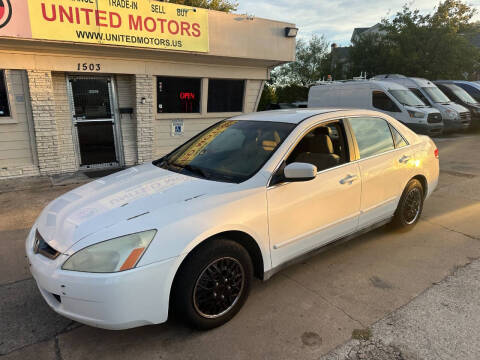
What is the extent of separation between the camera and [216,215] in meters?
2.49

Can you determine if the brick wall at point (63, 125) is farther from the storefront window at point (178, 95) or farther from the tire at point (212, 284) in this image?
the tire at point (212, 284)

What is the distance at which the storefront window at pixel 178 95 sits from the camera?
8.65 metres

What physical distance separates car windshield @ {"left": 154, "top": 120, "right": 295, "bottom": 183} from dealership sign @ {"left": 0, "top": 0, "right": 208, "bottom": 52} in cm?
467

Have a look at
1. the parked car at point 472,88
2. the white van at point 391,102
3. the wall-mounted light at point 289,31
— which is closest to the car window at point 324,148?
the wall-mounted light at point 289,31

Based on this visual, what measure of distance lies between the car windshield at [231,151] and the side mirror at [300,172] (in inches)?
11.0

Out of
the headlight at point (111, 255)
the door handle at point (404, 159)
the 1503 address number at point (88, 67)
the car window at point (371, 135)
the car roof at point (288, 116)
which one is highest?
the 1503 address number at point (88, 67)

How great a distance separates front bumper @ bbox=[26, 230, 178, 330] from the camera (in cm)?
215

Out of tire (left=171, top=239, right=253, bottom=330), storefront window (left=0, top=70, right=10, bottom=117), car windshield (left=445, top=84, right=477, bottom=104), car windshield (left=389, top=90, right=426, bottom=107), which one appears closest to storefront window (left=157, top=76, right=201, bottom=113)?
storefront window (left=0, top=70, right=10, bottom=117)

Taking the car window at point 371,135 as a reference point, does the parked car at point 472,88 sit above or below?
above

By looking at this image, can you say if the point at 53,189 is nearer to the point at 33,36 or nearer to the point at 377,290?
the point at 33,36

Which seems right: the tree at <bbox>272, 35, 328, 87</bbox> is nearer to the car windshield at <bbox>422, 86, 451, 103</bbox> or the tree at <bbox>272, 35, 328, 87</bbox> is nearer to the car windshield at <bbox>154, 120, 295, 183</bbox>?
the car windshield at <bbox>422, 86, 451, 103</bbox>

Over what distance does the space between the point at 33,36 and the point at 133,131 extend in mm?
2843

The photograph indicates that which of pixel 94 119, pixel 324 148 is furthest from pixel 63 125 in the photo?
pixel 324 148

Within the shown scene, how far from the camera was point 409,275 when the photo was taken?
11.1ft
